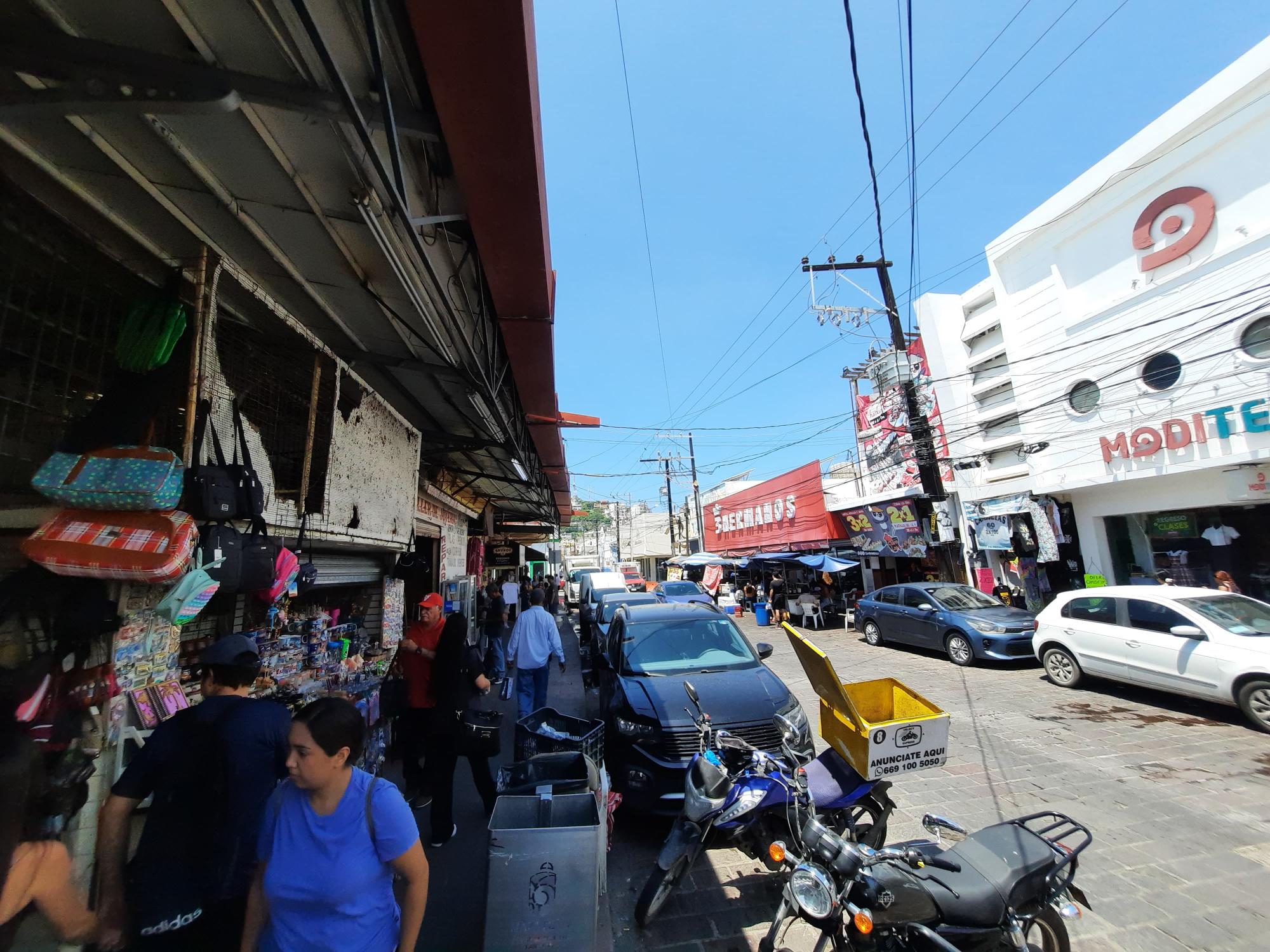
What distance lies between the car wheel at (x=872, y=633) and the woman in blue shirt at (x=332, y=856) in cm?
1233

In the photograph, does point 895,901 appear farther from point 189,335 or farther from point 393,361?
point 393,361

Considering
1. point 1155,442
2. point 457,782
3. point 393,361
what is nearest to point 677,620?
point 457,782

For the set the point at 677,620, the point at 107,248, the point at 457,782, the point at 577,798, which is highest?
the point at 107,248

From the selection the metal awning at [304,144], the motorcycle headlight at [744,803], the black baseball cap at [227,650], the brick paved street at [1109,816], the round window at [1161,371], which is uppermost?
the round window at [1161,371]

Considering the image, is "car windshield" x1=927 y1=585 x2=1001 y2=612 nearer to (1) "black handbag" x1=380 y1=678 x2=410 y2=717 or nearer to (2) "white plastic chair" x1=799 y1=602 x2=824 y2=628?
(2) "white plastic chair" x1=799 y1=602 x2=824 y2=628

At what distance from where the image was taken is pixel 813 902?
7.54 feet

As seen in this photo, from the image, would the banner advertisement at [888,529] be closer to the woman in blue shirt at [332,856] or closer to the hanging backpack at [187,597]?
the woman in blue shirt at [332,856]

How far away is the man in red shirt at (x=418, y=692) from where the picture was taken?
405 centimetres

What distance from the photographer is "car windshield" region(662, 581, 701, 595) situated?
15359 mm

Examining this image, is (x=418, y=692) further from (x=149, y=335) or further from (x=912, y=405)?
(x=912, y=405)

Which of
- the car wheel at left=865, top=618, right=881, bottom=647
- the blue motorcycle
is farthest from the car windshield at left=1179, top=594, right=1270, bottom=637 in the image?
the car wheel at left=865, top=618, right=881, bottom=647

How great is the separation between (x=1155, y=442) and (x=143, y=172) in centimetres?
1498

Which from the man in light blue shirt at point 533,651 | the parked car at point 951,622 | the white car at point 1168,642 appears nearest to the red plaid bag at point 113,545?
the man in light blue shirt at point 533,651

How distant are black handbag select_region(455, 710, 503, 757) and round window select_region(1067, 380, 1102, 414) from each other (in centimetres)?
1412
